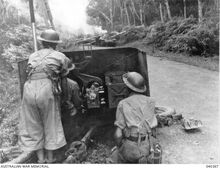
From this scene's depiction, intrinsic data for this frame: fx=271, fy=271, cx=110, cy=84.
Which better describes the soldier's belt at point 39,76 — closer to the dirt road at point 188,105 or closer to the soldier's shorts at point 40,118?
the soldier's shorts at point 40,118

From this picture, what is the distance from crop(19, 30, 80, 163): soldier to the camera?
361cm

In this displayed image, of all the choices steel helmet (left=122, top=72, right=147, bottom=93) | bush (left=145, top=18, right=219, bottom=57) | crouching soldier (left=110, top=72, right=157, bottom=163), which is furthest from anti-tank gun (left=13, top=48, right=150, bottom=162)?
bush (left=145, top=18, right=219, bottom=57)

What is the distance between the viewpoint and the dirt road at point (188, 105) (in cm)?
427

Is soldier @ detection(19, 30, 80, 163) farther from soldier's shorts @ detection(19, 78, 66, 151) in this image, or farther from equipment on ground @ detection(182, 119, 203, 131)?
equipment on ground @ detection(182, 119, 203, 131)

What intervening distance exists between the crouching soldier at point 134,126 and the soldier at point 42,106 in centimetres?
90

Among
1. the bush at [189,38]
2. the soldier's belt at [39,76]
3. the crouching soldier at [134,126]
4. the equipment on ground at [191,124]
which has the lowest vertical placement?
the equipment on ground at [191,124]

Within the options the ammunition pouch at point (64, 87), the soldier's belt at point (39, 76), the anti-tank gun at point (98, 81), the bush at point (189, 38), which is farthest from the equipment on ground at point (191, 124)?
the bush at point (189, 38)

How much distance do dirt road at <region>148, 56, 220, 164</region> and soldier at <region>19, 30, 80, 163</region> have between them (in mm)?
1754

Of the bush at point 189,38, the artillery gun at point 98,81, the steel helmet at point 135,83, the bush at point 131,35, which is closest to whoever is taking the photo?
the steel helmet at point 135,83

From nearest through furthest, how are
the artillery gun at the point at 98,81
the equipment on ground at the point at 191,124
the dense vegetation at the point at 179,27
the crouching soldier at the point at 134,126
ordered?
the crouching soldier at the point at 134,126 < the artillery gun at the point at 98,81 < the equipment on ground at the point at 191,124 < the dense vegetation at the point at 179,27

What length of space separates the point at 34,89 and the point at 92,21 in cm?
4018

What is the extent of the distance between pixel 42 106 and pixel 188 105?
13.7 feet

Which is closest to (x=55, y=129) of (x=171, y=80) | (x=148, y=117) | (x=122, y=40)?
(x=148, y=117)

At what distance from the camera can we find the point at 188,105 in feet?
21.9
